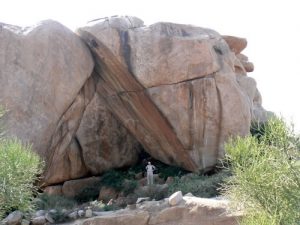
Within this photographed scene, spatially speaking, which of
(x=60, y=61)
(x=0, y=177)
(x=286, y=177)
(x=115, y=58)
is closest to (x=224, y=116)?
(x=115, y=58)

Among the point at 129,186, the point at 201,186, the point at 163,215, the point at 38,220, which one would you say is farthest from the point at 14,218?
the point at 129,186

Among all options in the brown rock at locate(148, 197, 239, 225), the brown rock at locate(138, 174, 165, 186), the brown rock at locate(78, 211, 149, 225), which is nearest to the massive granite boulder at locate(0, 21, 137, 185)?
the brown rock at locate(138, 174, 165, 186)

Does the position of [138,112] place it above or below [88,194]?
above

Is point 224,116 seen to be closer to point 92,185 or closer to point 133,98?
point 133,98

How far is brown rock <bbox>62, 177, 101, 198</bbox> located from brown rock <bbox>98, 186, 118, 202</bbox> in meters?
0.83

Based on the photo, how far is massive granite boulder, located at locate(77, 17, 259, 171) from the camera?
1468 centimetres

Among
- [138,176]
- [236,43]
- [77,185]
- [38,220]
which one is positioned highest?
[236,43]

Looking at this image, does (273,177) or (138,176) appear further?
(138,176)

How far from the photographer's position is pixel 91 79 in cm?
1585

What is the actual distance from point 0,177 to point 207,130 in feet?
31.4

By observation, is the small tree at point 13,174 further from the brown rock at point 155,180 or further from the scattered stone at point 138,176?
the scattered stone at point 138,176

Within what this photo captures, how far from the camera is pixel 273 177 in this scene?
638cm

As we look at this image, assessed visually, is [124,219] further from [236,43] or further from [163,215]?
[236,43]

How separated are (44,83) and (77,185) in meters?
5.56
